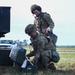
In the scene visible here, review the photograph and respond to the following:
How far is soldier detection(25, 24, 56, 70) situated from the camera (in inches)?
461

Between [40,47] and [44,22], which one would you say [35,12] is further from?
[40,47]

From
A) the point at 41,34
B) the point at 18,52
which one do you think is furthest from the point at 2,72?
the point at 41,34

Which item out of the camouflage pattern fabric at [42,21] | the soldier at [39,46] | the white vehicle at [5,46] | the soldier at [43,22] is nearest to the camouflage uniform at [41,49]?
the soldier at [39,46]

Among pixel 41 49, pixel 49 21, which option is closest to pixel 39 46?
pixel 41 49

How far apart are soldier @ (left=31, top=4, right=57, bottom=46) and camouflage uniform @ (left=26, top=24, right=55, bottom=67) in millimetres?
528

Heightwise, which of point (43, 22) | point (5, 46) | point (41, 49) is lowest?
point (5, 46)

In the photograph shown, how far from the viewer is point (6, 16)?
42.9 ft

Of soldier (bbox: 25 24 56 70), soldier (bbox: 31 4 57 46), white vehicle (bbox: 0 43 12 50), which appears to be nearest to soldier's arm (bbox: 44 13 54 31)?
soldier (bbox: 31 4 57 46)

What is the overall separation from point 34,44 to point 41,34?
1.17ft

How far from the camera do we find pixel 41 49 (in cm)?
1189

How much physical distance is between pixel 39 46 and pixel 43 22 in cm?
120

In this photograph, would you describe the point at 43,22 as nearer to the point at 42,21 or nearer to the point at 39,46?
the point at 42,21

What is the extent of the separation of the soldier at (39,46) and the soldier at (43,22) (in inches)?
19.2

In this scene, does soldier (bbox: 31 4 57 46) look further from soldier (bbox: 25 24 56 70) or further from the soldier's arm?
soldier (bbox: 25 24 56 70)
